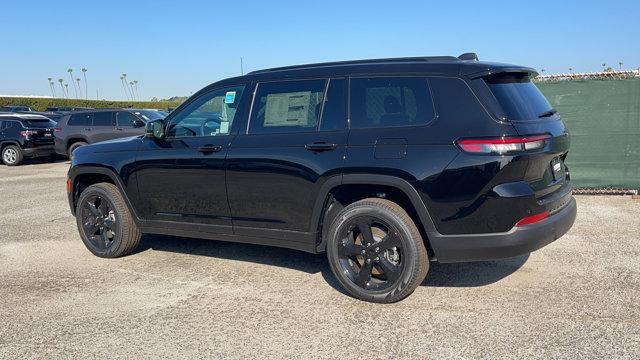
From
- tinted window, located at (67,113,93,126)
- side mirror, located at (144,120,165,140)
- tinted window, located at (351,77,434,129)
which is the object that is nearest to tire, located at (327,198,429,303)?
tinted window, located at (351,77,434,129)

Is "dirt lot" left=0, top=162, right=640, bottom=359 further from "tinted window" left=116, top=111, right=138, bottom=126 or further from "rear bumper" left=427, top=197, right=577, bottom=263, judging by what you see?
"tinted window" left=116, top=111, right=138, bottom=126

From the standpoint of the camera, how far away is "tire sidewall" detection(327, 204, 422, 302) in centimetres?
385

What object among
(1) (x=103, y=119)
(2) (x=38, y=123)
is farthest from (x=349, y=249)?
(2) (x=38, y=123)

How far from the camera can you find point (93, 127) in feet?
47.9

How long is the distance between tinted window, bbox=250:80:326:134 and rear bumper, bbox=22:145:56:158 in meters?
13.7

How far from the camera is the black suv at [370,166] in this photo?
11.8ft

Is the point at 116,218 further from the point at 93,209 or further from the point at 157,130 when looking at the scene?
the point at 157,130

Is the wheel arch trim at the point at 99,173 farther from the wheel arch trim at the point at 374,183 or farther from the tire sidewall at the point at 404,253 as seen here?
the tire sidewall at the point at 404,253

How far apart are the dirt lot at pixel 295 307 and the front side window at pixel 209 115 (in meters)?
1.32

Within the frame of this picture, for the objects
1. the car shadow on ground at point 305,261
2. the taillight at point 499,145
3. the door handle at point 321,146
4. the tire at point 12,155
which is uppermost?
the taillight at point 499,145

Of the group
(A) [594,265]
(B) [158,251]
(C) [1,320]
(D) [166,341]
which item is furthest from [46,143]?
(A) [594,265]

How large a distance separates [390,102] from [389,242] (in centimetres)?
106

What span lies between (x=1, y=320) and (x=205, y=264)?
5.84 feet

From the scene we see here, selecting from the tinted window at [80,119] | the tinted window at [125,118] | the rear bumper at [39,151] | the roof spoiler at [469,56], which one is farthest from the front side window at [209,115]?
the rear bumper at [39,151]
